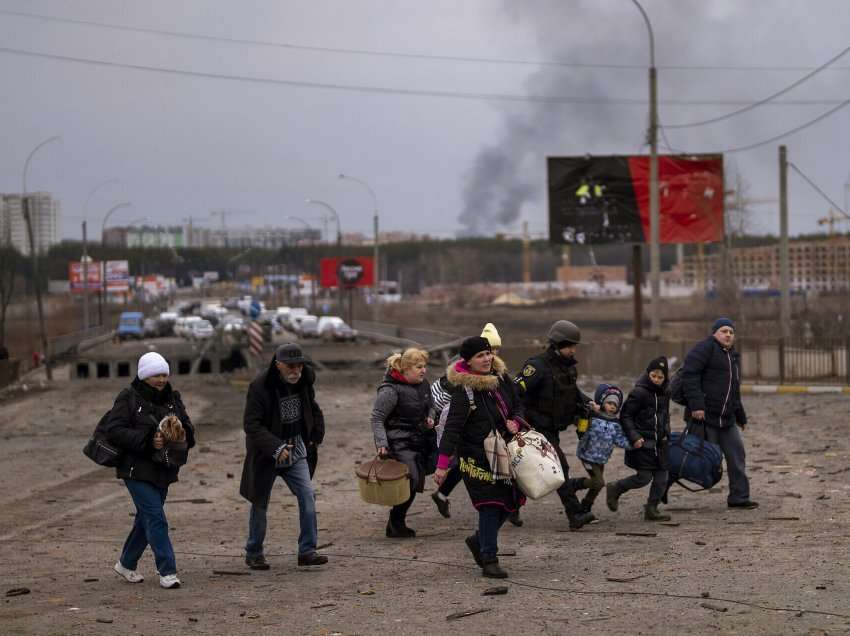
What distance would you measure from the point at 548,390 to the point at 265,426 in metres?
2.63

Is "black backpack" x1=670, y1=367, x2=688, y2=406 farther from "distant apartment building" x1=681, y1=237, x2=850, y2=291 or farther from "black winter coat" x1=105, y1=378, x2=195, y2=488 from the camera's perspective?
"distant apartment building" x1=681, y1=237, x2=850, y2=291

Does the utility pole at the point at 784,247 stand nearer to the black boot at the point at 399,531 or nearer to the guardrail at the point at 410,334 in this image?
the guardrail at the point at 410,334

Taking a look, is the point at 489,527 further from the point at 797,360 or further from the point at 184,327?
the point at 184,327

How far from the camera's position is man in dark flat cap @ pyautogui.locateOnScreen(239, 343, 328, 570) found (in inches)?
368

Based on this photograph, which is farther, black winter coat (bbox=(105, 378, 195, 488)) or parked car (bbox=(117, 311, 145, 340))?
parked car (bbox=(117, 311, 145, 340))

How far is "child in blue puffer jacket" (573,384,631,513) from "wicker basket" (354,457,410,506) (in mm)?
1639

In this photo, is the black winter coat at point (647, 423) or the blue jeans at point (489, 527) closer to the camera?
the blue jeans at point (489, 527)

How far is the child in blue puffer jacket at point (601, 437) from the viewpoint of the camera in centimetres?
1135

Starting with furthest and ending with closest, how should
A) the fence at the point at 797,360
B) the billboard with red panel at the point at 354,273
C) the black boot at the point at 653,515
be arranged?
the billboard with red panel at the point at 354,273
the fence at the point at 797,360
the black boot at the point at 653,515

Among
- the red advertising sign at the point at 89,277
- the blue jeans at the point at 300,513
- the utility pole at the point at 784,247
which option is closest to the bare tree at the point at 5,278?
the utility pole at the point at 784,247

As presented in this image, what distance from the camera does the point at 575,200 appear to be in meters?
39.8

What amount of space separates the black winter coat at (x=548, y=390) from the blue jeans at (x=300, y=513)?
2.19 meters

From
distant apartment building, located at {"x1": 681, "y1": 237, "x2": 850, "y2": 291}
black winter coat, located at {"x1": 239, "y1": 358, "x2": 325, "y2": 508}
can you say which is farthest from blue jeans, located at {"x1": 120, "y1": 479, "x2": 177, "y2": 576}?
distant apartment building, located at {"x1": 681, "y1": 237, "x2": 850, "y2": 291}

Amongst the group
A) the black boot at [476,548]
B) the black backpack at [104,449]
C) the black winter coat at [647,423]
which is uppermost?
the black backpack at [104,449]
